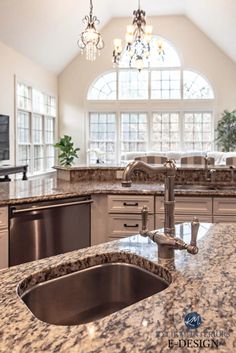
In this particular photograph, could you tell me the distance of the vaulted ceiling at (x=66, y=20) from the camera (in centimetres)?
666

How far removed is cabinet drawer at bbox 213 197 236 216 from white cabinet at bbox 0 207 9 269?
1729 mm

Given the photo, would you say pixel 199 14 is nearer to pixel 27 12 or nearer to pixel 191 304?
pixel 27 12

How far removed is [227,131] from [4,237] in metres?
7.96

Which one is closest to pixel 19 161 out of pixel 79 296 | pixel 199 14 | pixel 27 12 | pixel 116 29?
pixel 27 12

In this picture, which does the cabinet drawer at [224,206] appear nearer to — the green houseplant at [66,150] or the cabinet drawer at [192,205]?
the cabinet drawer at [192,205]

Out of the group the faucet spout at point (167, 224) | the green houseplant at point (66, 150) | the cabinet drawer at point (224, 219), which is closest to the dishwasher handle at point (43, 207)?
the cabinet drawer at point (224, 219)

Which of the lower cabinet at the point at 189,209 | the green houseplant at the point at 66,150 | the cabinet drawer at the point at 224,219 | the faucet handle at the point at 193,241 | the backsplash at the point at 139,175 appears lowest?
the cabinet drawer at the point at 224,219

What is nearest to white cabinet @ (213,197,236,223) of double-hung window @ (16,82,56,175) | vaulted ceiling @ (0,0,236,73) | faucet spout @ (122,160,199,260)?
faucet spout @ (122,160,199,260)

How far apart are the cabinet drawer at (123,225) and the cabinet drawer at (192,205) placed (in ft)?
0.74

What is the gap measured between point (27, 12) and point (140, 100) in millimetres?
4368

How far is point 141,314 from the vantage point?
869 mm

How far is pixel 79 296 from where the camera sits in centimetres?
122

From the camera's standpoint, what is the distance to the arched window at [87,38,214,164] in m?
10.1

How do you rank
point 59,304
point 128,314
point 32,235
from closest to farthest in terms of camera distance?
1. point 128,314
2. point 59,304
3. point 32,235
